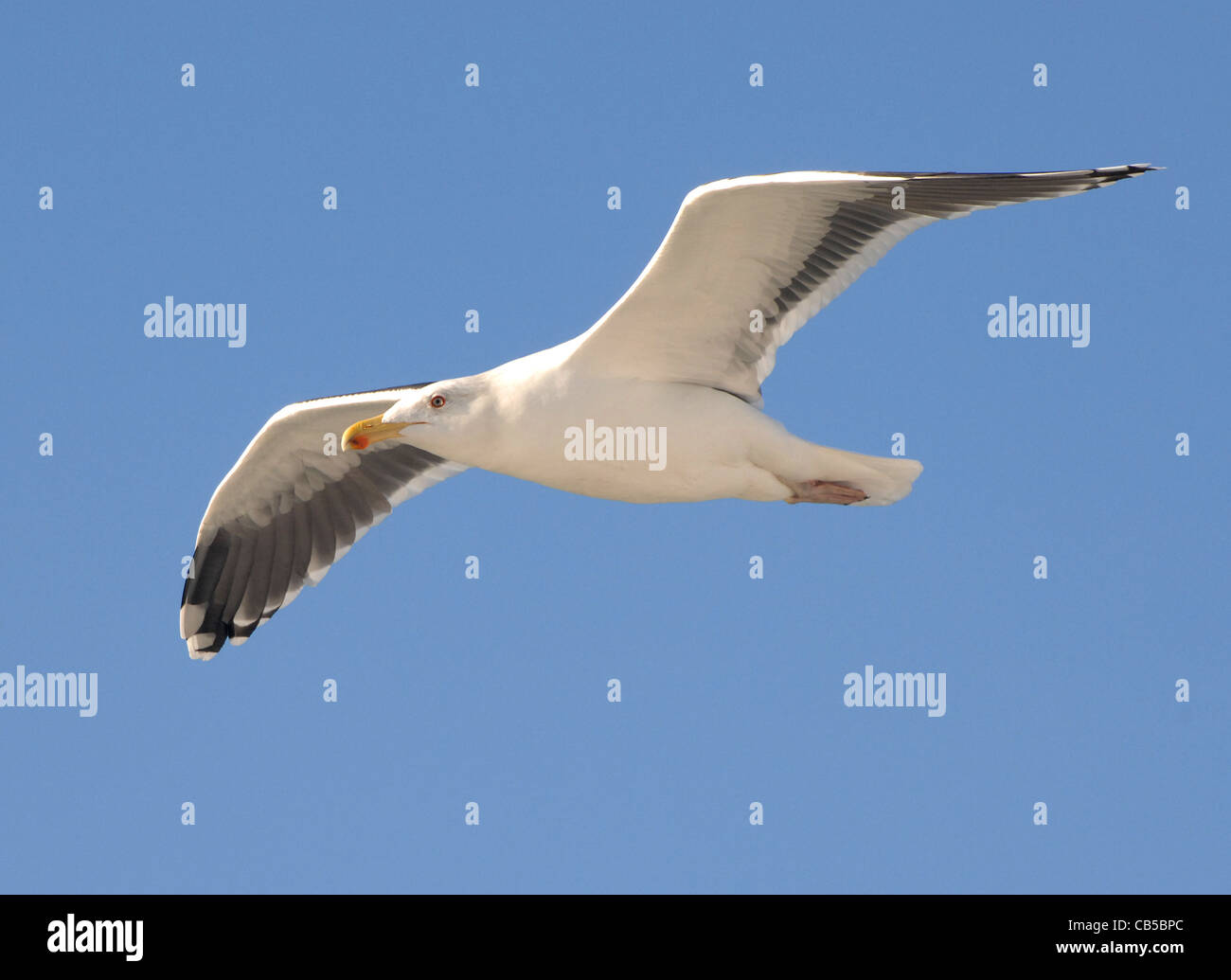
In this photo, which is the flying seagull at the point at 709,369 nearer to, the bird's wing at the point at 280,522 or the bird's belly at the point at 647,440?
the bird's belly at the point at 647,440

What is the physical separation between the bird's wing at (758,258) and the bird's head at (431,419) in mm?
753

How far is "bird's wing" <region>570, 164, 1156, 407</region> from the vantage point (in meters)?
8.55

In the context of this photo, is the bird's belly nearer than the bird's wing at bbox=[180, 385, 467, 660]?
Yes

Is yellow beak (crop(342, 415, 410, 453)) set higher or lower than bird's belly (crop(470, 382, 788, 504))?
higher

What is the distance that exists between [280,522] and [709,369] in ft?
Answer: 12.7

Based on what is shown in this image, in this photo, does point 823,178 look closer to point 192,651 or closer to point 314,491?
point 314,491

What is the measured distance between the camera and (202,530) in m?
11.7

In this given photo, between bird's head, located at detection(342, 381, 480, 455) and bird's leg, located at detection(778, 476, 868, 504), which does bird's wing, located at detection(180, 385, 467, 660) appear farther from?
bird's leg, located at detection(778, 476, 868, 504)

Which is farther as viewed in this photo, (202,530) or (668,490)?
(202,530)

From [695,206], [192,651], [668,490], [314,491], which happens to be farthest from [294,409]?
[695,206]

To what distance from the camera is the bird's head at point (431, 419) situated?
31.0 ft

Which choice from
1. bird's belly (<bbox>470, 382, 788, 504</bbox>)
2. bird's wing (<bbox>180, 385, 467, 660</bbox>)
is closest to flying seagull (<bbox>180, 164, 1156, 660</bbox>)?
bird's belly (<bbox>470, 382, 788, 504</bbox>)

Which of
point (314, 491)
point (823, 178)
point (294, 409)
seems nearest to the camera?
point (823, 178)

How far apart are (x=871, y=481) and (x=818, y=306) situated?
41.5 inches
